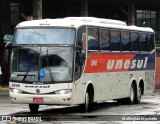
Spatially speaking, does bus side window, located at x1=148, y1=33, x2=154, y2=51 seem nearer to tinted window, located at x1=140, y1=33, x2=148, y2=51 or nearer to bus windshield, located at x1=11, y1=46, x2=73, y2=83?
tinted window, located at x1=140, y1=33, x2=148, y2=51

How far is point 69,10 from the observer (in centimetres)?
5166

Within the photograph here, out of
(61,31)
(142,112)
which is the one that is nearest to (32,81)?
(61,31)

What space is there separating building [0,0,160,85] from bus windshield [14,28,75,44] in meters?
18.2

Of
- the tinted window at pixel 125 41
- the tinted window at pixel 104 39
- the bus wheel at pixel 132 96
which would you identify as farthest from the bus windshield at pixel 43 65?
the bus wheel at pixel 132 96

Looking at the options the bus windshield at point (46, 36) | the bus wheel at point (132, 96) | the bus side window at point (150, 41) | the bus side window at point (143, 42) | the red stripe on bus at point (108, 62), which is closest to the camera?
the bus windshield at point (46, 36)

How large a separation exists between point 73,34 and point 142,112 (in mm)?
3419

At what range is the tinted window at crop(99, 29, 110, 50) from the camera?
20.1m

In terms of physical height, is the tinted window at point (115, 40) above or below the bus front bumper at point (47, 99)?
above

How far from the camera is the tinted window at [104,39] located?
2009 centimetres

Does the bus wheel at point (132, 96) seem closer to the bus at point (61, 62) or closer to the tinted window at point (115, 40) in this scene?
the bus at point (61, 62)

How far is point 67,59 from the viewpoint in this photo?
701 inches

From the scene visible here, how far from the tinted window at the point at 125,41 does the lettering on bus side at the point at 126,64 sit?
50 cm

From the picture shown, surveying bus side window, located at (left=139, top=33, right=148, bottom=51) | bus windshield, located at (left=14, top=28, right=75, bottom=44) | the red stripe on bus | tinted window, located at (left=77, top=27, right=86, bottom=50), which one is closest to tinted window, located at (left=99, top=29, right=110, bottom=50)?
the red stripe on bus

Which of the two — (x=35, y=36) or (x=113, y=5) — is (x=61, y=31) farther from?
(x=113, y=5)
